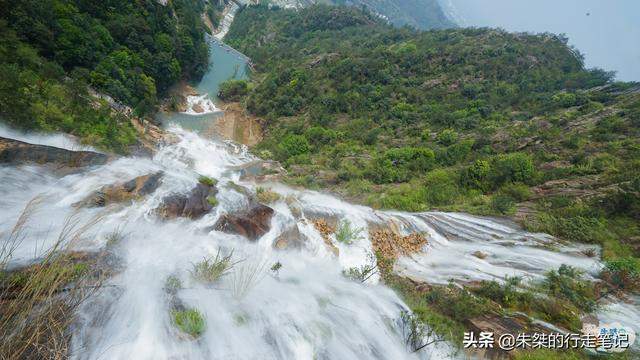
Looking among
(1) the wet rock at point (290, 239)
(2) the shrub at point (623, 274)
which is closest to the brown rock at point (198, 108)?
(1) the wet rock at point (290, 239)

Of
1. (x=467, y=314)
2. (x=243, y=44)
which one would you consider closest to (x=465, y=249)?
(x=467, y=314)

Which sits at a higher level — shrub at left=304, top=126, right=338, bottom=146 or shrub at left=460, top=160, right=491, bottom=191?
shrub at left=460, top=160, right=491, bottom=191

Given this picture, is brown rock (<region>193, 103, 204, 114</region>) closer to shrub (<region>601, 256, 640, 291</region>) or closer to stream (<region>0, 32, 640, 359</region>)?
stream (<region>0, 32, 640, 359</region>)

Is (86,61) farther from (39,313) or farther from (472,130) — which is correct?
(472,130)

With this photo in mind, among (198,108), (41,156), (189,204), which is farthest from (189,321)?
(198,108)

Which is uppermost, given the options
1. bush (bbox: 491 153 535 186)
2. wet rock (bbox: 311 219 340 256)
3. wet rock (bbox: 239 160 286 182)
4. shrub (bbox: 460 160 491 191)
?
bush (bbox: 491 153 535 186)

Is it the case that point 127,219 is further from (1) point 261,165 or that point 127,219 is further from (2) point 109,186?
A: (1) point 261,165

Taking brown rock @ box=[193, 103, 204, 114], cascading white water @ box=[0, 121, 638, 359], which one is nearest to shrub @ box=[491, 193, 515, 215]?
cascading white water @ box=[0, 121, 638, 359]
